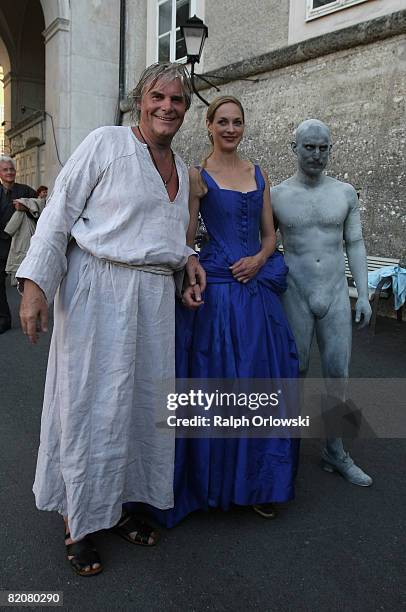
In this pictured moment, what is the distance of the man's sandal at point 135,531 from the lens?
2.32 meters

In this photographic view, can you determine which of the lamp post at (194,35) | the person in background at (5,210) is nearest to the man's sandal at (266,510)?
the person in background at (5,210)

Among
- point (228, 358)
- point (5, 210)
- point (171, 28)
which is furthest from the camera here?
point (171, 28)

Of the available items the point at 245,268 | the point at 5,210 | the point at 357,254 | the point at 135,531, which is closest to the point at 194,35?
the point at 5,210

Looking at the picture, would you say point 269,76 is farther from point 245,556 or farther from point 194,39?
point 245,556

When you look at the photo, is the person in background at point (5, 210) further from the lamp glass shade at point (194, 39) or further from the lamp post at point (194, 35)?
the lamp glass shade at point (194, 39)

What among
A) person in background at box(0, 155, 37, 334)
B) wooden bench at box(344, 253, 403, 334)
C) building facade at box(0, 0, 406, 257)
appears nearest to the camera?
person in background at box(0, 155, 37, 334)

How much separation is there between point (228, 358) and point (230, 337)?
97 mm

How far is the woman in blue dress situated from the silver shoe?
1.71 ft

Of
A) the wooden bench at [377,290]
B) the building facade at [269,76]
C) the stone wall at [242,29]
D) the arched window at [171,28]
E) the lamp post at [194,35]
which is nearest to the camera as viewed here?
the wooden bench at [377,290]

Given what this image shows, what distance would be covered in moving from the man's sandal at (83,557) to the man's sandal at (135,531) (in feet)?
0.61

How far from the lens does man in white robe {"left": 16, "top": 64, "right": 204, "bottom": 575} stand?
202cm

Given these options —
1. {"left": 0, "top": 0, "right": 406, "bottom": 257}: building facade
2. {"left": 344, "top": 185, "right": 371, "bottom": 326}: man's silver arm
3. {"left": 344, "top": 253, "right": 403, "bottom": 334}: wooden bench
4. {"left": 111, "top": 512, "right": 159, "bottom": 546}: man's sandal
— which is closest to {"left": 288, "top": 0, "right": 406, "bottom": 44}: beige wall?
{"left": 0, "top": 0, "right": 406, "bottom": 257}: building facade

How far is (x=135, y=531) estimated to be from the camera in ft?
7.72

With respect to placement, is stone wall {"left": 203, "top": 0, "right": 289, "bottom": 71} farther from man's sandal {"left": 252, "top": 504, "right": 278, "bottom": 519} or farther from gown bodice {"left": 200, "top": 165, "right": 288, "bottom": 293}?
man's sandal {"left": 252, "top": 504, "right": 278, "bottom": 519}
